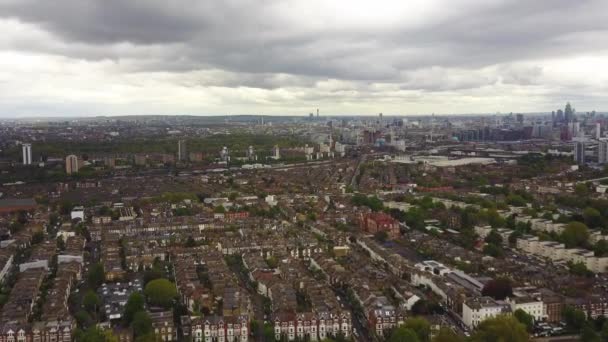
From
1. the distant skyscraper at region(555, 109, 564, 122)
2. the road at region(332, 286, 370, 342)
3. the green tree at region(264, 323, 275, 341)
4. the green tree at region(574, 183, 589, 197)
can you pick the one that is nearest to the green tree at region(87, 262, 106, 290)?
the green tree at region(264, 323, 275, 341)

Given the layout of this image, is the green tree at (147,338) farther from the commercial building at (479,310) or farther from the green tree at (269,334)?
the commercial building at (479,310)

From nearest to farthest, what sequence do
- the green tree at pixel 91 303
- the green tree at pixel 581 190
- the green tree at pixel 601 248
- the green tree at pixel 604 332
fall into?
the green tree at pixel 604 332
the green tree at pixel 91 303
the green tree at pixel 601 248
the green tree at pixel 581 190

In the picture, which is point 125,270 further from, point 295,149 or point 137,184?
point 295,149

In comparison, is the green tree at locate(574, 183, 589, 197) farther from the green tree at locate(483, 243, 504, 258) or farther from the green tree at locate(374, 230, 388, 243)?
the green tree at locate(374, 230, 388, 243)

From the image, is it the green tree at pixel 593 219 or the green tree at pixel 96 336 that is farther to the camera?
the green tree at pixel 593 219

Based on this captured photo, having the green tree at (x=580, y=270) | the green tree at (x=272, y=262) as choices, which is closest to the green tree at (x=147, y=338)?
the green tree at (x=272, y=262)

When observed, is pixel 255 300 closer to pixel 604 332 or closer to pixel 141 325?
pixel 141 325

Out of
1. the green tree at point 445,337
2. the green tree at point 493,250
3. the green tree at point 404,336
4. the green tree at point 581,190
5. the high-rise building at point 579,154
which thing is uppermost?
the high-rise building at point 579,154

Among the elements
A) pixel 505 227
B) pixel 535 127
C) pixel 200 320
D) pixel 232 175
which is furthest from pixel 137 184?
pixel 535 127
